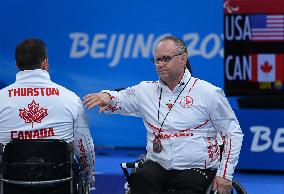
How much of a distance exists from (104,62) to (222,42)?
1629mm

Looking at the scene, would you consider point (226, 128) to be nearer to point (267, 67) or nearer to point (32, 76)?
point (32, 76)

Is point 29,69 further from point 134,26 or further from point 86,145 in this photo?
point 134,26

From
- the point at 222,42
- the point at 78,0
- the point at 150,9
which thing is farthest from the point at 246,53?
the point at 78,0

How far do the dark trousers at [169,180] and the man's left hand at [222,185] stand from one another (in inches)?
3.6

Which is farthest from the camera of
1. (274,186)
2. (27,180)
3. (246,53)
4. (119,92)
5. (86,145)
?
(246,53)

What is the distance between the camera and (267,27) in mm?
7637

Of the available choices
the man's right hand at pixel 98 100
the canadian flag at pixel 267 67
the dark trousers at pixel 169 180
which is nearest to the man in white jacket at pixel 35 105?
the man's right hand at pixel 98 100

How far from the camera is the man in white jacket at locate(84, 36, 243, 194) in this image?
12.8 feet

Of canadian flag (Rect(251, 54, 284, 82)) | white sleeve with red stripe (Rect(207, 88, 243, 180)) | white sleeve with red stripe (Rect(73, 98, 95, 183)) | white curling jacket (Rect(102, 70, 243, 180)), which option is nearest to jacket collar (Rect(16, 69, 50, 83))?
white sleeve with red stripe (Rect(73, 98, 95, 183))

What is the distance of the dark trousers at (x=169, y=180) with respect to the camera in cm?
386

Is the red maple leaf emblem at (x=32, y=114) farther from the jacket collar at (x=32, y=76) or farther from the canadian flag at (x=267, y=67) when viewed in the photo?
the canadian flag at (x=267, y=67)

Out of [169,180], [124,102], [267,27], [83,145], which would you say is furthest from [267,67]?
[83,145]

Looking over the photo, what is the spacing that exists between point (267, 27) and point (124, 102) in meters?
3.88

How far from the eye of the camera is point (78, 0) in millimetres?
8594
